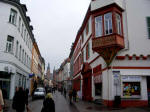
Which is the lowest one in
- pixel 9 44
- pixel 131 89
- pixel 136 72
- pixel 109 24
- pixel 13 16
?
pixel 131 89

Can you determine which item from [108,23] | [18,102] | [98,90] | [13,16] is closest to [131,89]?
[98,90]

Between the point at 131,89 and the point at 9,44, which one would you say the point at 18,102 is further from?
the point at 9,44

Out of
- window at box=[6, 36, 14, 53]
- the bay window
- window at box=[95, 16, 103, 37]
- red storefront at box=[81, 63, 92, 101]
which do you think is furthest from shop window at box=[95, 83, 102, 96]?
window at box=[6, 36, 14, 53]

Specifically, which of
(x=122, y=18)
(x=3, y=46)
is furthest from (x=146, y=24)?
(x=3, y=46)

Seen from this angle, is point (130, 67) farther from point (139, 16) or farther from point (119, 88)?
point (139, 16)

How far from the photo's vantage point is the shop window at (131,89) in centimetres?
1598

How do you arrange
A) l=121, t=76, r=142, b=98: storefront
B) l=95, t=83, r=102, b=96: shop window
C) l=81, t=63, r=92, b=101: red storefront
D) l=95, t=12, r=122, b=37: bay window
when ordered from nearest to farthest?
l=121, t=76, r=142, b=98: storefront < l=95, t=12, r=122, b=37: bay window < l=95, t=83, r=102, b=96: shop window < l=81, t=63, r=92, b=101: red storefront

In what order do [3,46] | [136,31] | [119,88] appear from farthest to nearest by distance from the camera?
[3,46] < [136,31] < [119,88]

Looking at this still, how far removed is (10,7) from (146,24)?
54.3ft

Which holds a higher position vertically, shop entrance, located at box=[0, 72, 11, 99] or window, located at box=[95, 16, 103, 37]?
window, located at box=[95, 16, 103, 37]

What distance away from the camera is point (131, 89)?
52.9ft

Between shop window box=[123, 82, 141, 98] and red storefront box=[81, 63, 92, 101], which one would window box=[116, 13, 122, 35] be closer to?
shop window box=[123, 82, 141, 98]

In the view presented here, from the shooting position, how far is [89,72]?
79.7ft

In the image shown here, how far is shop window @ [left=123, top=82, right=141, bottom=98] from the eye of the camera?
15984mm
